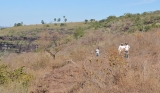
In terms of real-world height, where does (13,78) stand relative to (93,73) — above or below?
below

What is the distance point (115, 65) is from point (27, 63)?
10427 mm

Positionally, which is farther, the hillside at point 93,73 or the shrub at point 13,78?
the shrub at point 13,78

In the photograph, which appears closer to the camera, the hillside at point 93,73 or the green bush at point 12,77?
the hillside at point 93,73

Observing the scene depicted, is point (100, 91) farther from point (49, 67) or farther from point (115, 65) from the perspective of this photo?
point (49, 67)

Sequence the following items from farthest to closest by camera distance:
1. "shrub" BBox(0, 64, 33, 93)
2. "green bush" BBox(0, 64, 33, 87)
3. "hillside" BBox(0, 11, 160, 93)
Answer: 1. "green bush" BBox(0, 64, 33, 87)
2. "shrub" BBox(0, 64, 33, 93)
3. "hillside" BBox(0, 11, 160, 93)

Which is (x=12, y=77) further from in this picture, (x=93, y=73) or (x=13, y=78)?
(x=93, y=73)

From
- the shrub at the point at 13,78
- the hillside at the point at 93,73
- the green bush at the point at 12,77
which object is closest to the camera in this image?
the hillside at the point at 93,73

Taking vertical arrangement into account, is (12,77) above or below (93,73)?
below

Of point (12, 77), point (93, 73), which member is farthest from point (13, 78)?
point (93, 73)

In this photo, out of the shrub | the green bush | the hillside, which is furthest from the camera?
the green bush

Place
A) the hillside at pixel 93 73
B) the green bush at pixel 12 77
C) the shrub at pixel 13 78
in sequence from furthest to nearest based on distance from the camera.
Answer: the green bush at pixel 12 77 < the shrub at pixel 13 78 < the hillside at pixel 93 73

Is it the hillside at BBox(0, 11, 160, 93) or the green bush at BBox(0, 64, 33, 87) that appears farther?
the green bush at BBox(0, 64, 33, 87)

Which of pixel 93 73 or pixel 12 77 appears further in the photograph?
pixel 12 77

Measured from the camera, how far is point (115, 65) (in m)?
6.19
